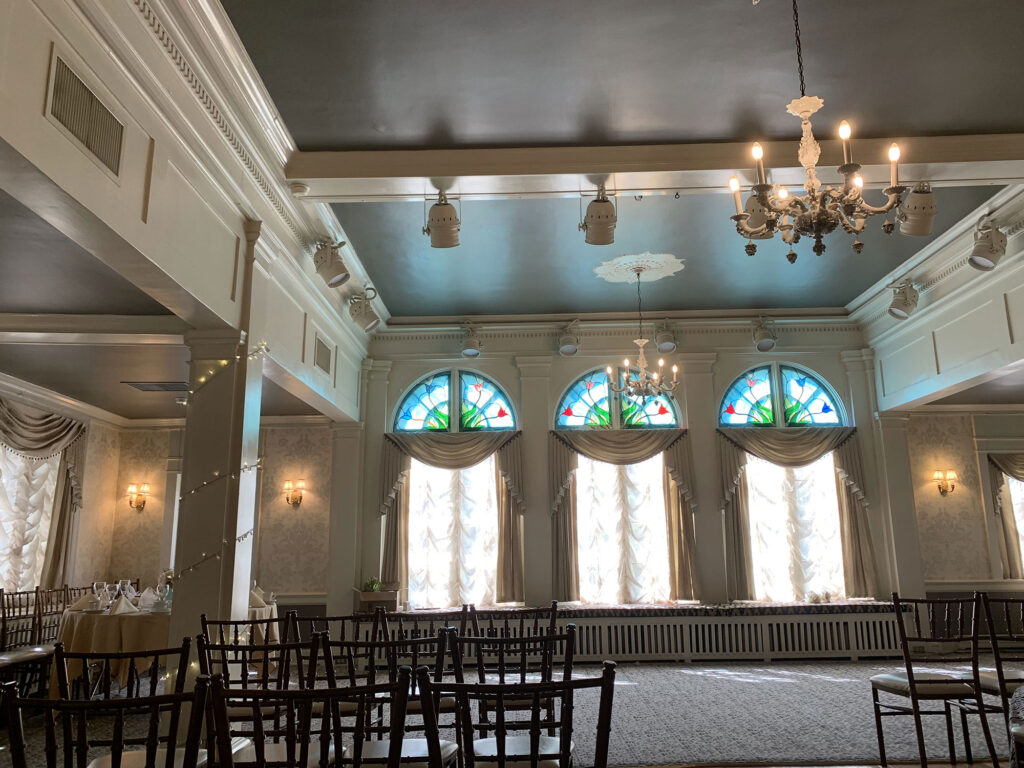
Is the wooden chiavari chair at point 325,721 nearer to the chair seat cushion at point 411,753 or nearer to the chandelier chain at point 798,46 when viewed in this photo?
the chair seat cushion at point 411,753

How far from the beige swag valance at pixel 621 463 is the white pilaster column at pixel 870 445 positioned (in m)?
2.16

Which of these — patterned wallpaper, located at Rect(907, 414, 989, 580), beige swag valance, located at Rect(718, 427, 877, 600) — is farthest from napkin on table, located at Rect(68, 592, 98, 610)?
patterned wallpaper, located at Rect(907, 414, 989, 580)

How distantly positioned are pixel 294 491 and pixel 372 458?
1.14 meters

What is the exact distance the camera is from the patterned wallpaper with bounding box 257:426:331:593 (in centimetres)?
939

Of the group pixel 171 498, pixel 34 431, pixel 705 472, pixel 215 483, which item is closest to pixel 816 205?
pixel 215 483

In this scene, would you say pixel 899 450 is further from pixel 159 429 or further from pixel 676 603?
pixel 159 429

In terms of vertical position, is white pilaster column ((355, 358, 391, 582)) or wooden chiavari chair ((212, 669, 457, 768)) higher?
white pilaster column ((355, 358, 391, 582))

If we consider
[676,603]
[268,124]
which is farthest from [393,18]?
[676,603]

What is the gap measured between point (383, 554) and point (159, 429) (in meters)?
3.89

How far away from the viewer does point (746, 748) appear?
482 centimetres

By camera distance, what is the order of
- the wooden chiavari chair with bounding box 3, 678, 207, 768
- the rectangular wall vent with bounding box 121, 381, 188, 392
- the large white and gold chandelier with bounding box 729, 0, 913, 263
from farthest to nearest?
the rectangular wall vent with bounding box 121, 381, 188, 392
the large white and gold chandelier with bounding box 729, 0, 913, 263
the wooden chiavari chair with bounding box 3, 678, 207, 768

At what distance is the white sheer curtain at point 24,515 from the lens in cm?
861

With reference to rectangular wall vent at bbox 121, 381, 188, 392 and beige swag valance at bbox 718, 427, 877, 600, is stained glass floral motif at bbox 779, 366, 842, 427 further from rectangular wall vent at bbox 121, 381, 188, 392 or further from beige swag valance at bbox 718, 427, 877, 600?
rectangular wall vent at bbox 121, 381, 188, 392

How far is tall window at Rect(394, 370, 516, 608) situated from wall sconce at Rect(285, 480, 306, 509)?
4.67 feet
